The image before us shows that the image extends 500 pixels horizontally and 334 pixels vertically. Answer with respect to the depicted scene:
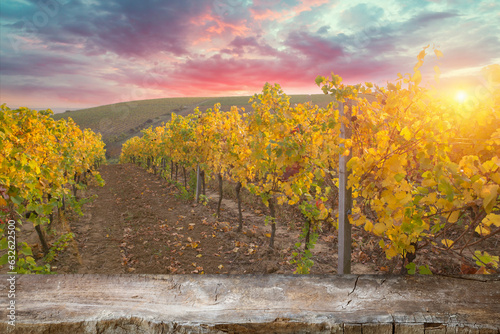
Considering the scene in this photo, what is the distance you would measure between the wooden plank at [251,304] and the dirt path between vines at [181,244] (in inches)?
168

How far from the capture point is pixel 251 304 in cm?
110

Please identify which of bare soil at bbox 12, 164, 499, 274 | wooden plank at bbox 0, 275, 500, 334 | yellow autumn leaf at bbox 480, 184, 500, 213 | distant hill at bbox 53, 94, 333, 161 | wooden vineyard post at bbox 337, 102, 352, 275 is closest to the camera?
wooden plank at bbox 0, 275, 500, 334

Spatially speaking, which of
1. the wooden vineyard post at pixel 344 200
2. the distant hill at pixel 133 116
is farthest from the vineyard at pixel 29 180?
the distant hill at pixel 133 116

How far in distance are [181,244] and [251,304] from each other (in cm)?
609

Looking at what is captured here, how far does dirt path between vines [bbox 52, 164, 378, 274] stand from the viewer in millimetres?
5638

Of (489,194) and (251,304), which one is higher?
(489,194)

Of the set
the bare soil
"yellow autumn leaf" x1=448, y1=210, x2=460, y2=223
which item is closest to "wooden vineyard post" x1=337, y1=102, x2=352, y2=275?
"yellow autumn leaf" x1=448, y1=210, x2=460, y2=223

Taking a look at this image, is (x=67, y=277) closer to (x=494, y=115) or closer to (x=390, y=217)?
(x=390, y=217)

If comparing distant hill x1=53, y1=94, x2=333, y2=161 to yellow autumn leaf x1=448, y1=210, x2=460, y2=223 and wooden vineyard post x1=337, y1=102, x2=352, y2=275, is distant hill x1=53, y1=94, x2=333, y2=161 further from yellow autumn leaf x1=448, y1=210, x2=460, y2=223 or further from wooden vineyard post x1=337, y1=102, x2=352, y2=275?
yellow autumn leaf x1=448, y1=210, x2=460, y2=223

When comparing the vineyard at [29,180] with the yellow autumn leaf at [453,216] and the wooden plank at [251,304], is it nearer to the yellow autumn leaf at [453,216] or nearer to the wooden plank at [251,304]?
the wooden plank at [251,304]

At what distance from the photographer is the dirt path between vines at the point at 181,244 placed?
564 cm

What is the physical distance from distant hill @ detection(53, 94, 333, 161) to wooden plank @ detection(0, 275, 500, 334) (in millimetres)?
68895

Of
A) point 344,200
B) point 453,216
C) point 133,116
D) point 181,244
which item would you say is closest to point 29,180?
point 344,200

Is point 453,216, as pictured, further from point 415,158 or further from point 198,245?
point 198,245
